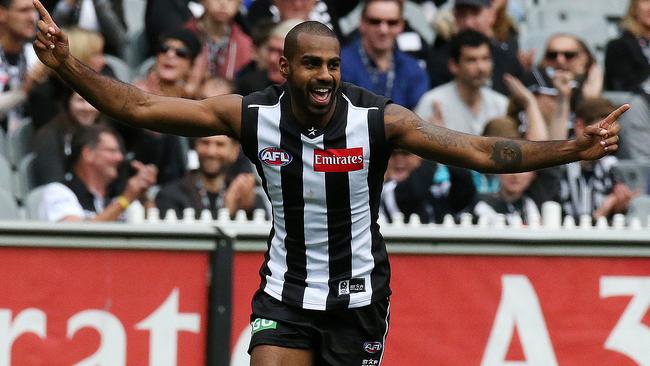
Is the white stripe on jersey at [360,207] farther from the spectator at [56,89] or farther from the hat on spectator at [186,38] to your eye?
the hat on spectator at [186,38]

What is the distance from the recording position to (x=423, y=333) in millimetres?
7883

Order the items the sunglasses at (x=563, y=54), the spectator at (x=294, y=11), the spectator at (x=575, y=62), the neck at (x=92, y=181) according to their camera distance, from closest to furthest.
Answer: the neck at (x=92, y=181) < the spectator at (x=294, y=11) < the spectator at (x=575, y=62) < the sunglasses at (x=563, y=54)

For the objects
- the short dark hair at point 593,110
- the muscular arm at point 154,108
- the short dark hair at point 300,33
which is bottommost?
the muscular arm at point 154,108

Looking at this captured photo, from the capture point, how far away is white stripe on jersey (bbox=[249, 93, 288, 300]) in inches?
237

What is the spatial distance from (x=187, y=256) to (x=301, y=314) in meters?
1.82

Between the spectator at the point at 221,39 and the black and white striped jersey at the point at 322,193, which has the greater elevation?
the spectator at the point at 221,39

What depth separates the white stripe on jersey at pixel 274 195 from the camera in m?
6.03

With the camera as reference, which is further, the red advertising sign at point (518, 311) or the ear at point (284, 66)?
the red advertising sign at point (518, 311)

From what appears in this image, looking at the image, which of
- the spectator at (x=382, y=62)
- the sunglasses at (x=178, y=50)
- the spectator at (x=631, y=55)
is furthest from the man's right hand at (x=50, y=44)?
the spectator at (x=631, y=55)

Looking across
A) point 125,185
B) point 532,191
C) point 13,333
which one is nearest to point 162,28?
point 125,185

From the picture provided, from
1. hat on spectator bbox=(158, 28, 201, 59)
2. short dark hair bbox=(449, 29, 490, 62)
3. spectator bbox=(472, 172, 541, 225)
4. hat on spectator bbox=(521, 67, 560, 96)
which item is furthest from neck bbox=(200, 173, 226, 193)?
Result: hat on spectator bbox=(521, 67, 560, 96)

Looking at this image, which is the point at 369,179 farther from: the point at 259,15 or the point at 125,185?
the point at 259,15

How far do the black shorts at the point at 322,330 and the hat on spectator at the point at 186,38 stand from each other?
5005mm

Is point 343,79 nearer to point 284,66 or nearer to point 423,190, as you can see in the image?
point 423,190
